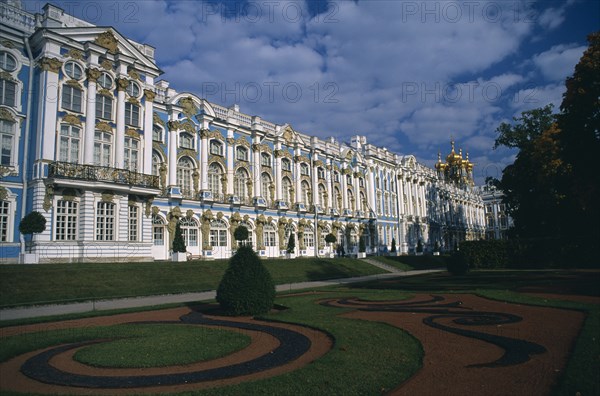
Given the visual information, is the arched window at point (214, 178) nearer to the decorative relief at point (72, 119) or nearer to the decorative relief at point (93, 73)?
the decorative relief at point (93, 73)

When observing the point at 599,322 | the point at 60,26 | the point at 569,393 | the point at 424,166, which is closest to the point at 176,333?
the point at 569,393

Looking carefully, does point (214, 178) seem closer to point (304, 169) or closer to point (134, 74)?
point (134, 74)

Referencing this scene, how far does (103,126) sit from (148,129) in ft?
12.2

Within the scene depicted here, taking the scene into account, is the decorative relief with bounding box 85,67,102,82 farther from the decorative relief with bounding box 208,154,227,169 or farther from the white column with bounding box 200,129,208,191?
the decorative relief with bounding box 208,154,227,169

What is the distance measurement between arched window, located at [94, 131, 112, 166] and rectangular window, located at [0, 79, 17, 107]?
502cm

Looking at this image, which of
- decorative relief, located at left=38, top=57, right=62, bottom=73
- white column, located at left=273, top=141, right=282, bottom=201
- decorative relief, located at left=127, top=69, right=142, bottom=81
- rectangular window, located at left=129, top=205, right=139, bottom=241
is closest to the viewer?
decorative relief, located at left=38, top=57, right=62, bottom=73

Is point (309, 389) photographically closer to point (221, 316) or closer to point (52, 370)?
point (52, 370)

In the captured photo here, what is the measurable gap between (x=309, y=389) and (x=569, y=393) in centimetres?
379

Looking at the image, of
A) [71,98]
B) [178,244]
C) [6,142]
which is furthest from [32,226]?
[178,244]

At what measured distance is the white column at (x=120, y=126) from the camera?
29703 mm

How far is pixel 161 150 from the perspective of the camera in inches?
1374

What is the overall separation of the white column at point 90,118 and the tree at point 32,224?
16.6 feet

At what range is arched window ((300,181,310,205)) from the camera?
165 feet

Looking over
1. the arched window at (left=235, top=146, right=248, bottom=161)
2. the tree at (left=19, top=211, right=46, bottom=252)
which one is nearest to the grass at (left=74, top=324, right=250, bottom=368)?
the tree at (left=19, top=211, right=46, bottom=252)
